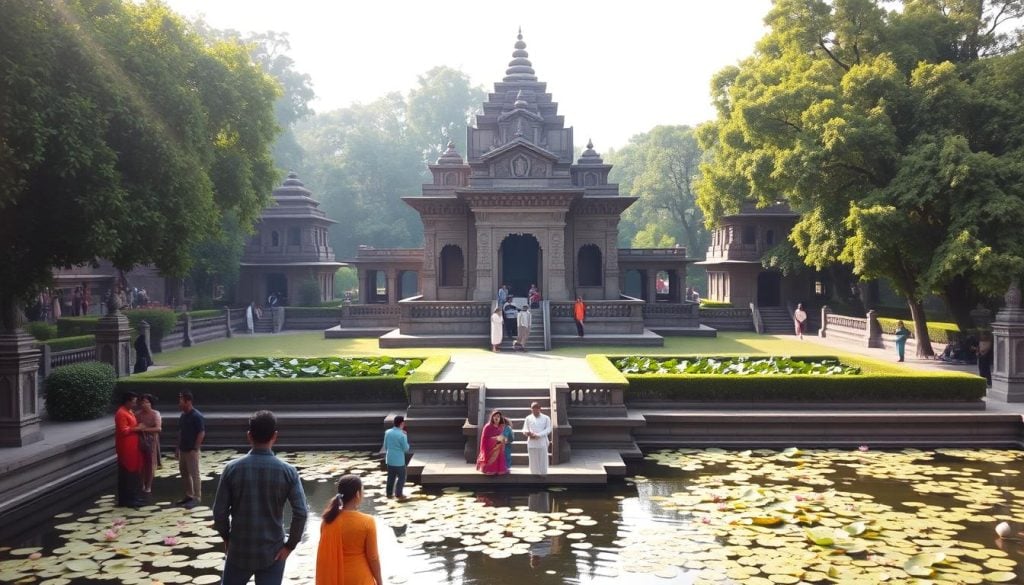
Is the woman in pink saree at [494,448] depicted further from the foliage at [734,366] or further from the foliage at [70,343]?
the foliage at [70,343]

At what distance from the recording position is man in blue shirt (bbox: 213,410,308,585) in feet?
21.4

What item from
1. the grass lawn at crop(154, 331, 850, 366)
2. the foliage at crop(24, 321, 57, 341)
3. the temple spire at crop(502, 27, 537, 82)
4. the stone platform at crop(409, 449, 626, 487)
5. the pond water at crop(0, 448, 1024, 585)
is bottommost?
the pond water at crop(0, 448, 1024, 585)

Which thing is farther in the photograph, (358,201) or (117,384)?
(358,201)

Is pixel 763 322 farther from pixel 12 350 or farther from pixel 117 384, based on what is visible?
pixel 12 350

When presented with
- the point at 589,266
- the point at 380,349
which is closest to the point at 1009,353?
the point at 380,349

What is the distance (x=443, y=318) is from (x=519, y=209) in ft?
23.8

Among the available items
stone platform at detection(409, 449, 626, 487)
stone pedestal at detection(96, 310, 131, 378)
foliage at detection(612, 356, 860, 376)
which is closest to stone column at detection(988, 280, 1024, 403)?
foliage at detection(612, 356, 860, 376)

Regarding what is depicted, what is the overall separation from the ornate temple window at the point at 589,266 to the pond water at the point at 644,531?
26725 millimetres

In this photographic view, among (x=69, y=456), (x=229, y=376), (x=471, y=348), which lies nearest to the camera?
(x=69, y=456)

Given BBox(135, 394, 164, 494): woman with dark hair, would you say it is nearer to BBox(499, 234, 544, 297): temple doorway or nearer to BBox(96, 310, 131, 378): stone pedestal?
BBox(96, 310, 131, 378): stone pedestal

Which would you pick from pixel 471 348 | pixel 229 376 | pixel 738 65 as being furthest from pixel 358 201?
pixel 229 376

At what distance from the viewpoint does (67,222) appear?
14.8m

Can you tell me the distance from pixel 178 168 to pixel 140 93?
288cm

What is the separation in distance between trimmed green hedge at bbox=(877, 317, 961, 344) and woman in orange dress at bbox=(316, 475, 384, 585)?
27122mm
